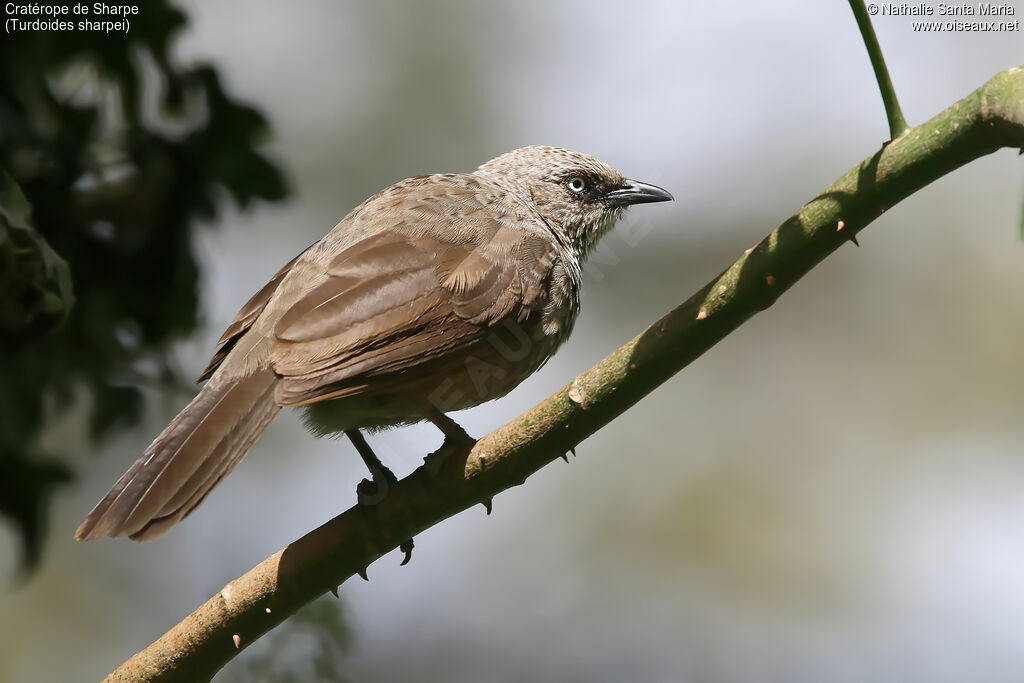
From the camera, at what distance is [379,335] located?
3.42 meters

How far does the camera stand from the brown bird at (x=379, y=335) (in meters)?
3.06

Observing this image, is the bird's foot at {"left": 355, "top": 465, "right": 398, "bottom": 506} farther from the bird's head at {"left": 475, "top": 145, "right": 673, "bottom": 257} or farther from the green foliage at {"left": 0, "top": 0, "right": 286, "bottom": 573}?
the bird's head at {"left": 475, "top": 145, "right": 673, "bottom": 257}

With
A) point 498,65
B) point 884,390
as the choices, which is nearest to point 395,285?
point 498,65

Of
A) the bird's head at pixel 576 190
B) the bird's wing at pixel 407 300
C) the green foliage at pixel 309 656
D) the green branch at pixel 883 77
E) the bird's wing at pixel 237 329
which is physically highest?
the green branch at pixel 883 77

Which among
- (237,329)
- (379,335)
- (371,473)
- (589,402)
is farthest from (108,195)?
(589,402)

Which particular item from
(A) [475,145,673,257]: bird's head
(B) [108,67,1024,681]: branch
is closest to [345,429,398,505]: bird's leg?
(B) [108,67,1024,681]: branch

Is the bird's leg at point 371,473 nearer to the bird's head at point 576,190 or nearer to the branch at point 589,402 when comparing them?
the branch at point 589,402


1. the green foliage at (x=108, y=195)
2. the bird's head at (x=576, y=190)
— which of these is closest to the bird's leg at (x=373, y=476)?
the green foliage at (x=108, y=195)

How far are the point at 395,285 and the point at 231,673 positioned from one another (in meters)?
1.41

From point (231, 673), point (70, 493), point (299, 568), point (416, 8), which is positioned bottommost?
point (231, 673)

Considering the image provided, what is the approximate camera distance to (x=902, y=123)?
2.26 m

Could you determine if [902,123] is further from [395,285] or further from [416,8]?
[416,8]

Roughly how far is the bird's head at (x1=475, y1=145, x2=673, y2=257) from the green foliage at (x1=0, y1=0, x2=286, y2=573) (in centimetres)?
151

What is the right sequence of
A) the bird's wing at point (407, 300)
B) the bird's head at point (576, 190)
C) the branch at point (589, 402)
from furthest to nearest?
the bird's head at point (576, 190) → the bird's wing at point (407, 300) → the branch at point (589, 402)
